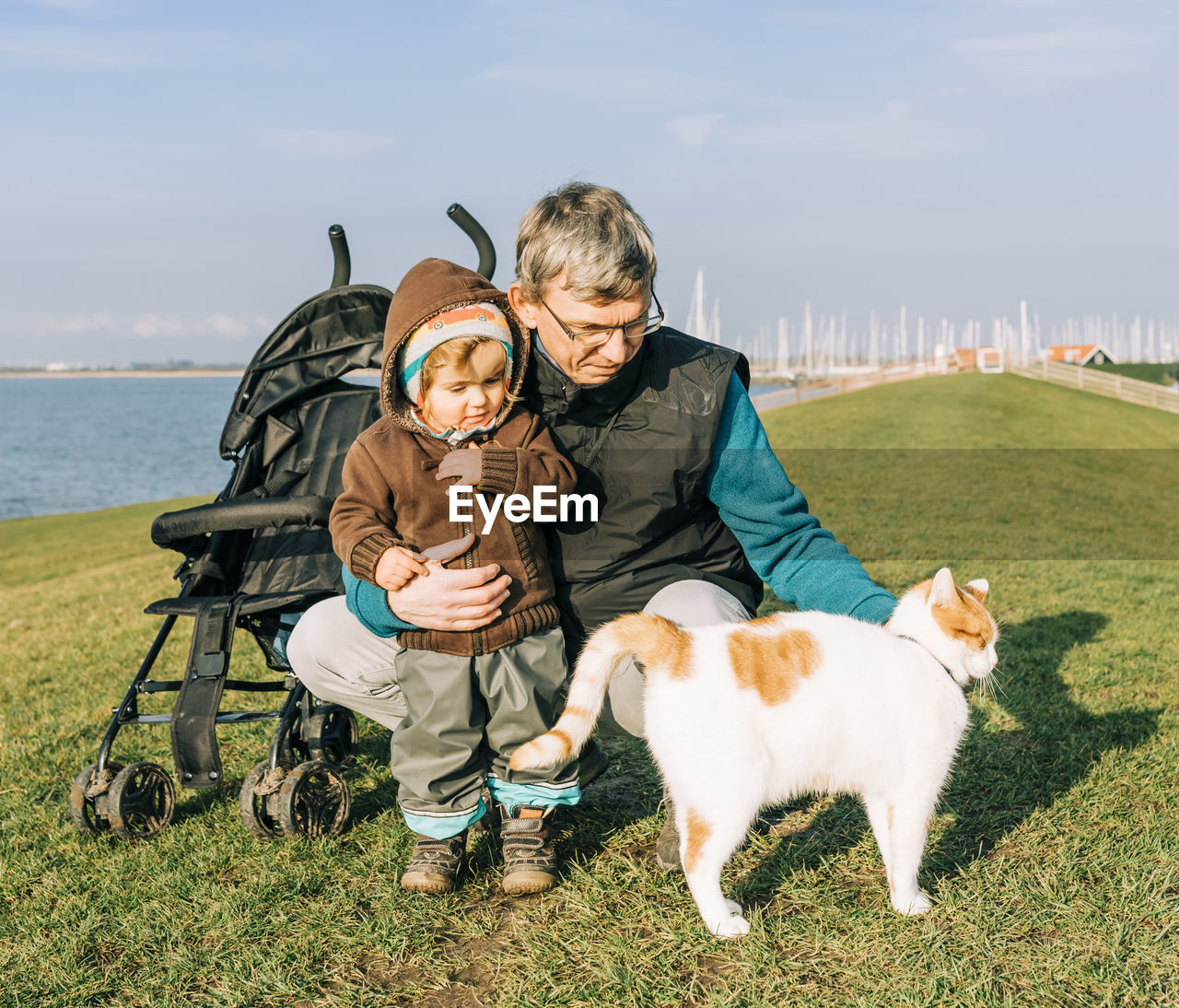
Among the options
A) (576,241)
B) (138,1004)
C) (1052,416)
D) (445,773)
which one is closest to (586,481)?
(576,241)

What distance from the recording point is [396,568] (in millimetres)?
2430

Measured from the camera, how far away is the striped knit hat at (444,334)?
101 inches

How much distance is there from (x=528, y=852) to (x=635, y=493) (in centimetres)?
110

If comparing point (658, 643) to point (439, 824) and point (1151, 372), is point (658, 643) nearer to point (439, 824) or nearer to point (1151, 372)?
point (439, 824)

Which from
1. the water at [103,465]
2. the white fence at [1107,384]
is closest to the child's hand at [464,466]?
the water at [103,465]

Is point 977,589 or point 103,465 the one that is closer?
point 977,589

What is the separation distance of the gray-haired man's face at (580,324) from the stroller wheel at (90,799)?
2085mm

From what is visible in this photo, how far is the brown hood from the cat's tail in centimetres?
72

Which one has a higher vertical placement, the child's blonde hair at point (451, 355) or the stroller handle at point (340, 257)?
the stroller handle at point (340, 257)

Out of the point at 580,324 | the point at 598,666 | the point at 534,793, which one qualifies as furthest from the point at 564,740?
the point at 580,324

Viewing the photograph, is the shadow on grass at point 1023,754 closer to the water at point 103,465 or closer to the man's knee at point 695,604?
the man's knee at point 695,604

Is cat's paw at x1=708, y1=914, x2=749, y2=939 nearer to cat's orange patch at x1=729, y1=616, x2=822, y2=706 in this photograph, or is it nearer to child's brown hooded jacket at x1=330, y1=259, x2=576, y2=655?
cat's orange patch at x1=729, y1=616, x2=822, y2=706

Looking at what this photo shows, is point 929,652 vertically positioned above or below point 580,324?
below

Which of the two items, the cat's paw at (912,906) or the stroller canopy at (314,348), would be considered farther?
the stroller canopy at (314,348)
